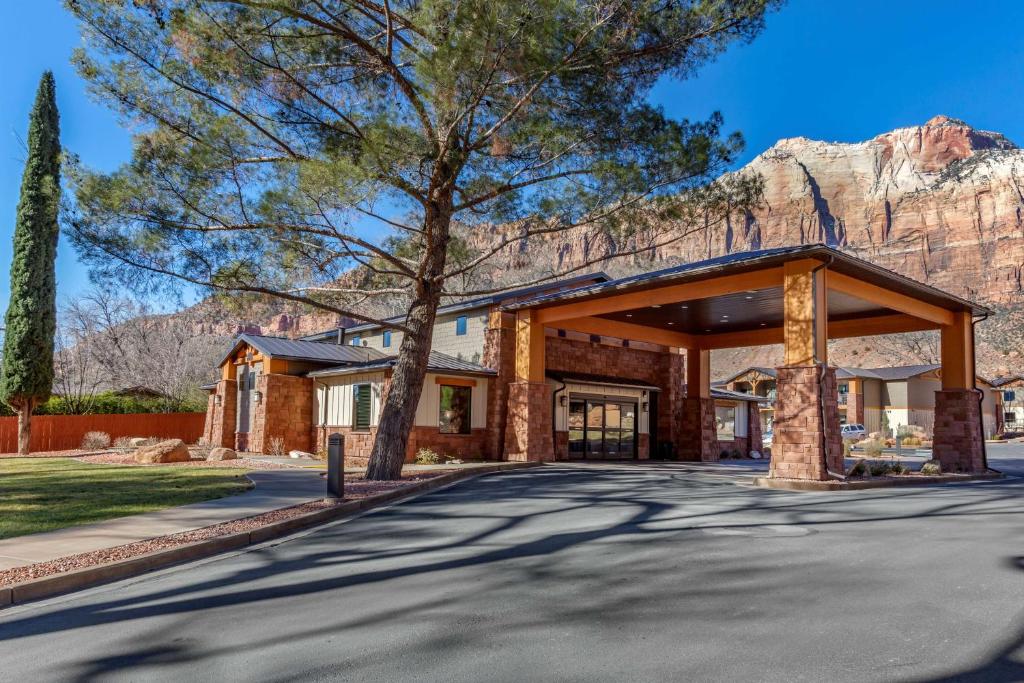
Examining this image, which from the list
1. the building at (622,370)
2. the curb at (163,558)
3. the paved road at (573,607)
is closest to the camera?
the paved road at (573,607)

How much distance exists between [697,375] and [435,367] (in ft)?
33.6

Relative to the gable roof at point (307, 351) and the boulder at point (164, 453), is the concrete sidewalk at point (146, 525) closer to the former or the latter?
the boulder at point (164, 453)

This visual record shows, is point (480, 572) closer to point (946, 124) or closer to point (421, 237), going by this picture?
point (421, 237)

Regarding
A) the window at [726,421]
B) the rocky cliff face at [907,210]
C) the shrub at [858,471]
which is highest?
the rocky cliff face at [907,210]

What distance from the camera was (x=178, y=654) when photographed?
4.61 metres

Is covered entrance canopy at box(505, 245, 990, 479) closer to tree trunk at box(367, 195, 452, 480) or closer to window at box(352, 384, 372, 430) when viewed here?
window at box(352, 384, 372, 430)

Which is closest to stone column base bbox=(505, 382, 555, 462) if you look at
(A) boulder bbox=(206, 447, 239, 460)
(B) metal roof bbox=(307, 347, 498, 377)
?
(B) metal roof bbox=(307, 347, 498, 377)

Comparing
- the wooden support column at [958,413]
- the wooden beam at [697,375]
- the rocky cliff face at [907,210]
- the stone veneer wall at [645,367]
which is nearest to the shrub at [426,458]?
the stone veneer wall at [645,367]

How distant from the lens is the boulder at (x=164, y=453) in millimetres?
19562

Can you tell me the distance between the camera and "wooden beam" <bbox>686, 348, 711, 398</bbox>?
86.8 ft

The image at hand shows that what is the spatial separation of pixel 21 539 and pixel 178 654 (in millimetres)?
4616

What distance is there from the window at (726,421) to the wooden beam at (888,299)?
11551 mm

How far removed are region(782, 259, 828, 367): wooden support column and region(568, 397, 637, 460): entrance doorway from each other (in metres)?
10.2

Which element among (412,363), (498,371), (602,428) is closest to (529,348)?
(498,371)
